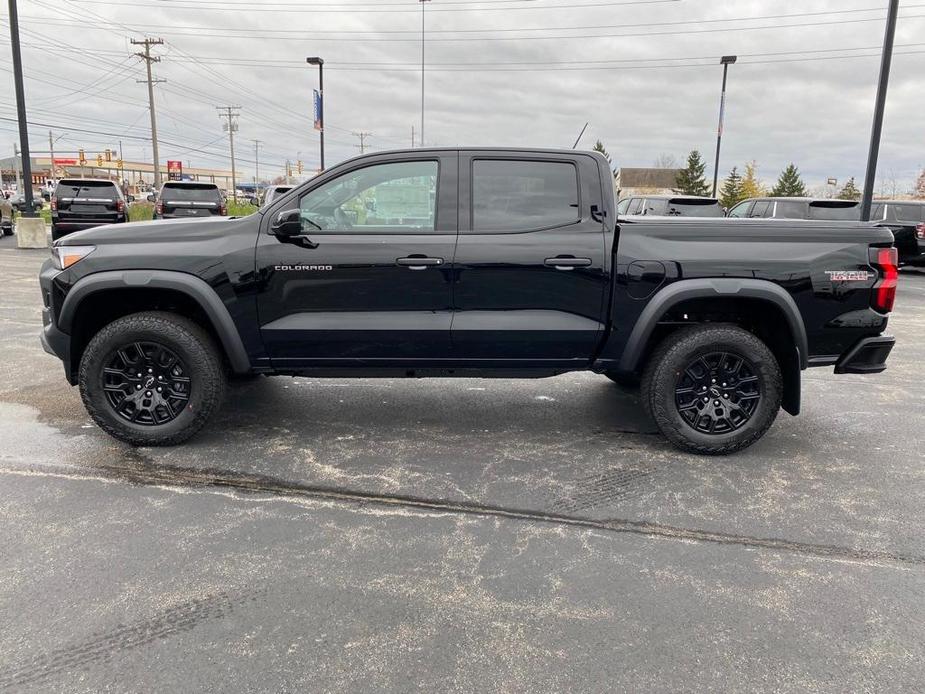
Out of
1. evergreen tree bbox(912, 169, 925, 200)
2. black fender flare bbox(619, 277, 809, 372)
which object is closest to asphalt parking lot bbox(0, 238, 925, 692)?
black fender flare bbox(619, 277, 809, 372)

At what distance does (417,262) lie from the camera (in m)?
4.13

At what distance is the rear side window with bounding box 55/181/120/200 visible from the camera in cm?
1598

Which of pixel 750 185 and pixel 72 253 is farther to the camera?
pixel 750 185

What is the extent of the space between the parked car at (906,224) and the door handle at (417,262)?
14.9 m

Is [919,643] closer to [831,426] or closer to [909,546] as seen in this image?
[909,546]

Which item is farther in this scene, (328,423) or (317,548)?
(328,423)

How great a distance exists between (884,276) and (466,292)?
260 centimetres

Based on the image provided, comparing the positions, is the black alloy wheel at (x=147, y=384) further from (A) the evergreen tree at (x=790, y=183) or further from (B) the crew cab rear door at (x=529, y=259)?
(A) the evergreen tree at (x=790, y=183)

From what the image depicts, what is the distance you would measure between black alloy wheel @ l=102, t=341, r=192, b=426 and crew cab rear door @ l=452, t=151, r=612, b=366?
181 cm

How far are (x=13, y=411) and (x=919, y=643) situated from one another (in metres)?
5.65

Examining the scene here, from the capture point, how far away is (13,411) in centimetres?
497

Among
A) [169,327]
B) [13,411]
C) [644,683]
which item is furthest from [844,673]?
[13,411]

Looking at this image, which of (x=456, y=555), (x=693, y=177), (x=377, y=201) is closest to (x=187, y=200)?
(x=377, y=201)

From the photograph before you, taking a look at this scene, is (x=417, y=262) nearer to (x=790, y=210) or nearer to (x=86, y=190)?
(x=790, y=210)
